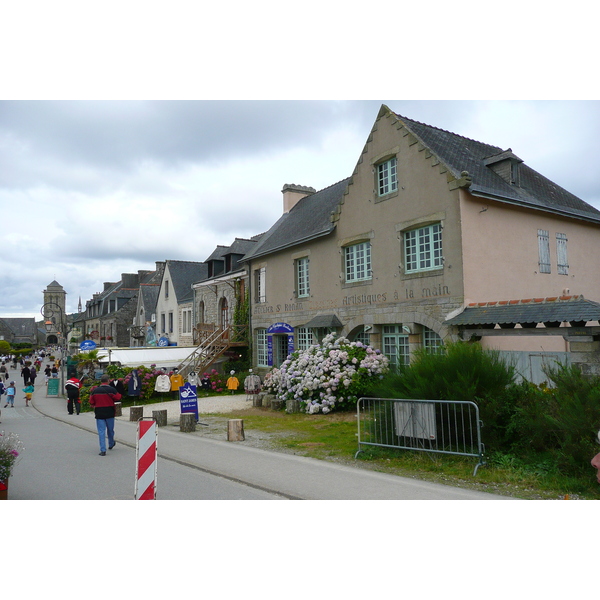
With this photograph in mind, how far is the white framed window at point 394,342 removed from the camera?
610 inches

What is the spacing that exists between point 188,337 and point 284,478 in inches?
983

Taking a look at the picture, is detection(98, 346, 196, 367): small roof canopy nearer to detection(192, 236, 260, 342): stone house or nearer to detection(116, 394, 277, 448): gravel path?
detection(192, 236, 260, 342): stone house

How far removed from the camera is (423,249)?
14.7m

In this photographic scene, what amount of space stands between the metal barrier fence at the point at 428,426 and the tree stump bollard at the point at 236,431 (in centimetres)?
322

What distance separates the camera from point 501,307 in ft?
38.3

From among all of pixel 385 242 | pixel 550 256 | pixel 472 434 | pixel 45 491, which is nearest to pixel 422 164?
pixel 385 242

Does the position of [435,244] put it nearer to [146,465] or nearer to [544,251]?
[544,251]

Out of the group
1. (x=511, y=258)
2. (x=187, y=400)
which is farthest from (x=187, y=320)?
(x=511, y=258)

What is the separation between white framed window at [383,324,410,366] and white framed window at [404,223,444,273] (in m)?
1.94

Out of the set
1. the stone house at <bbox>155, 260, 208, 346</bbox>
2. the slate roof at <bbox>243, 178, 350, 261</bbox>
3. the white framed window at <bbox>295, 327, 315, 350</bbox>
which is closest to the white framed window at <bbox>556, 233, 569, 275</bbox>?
the slate roof at <bbox>243, 178, 350, 261</bbox>

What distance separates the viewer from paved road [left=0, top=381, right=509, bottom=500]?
676 cm

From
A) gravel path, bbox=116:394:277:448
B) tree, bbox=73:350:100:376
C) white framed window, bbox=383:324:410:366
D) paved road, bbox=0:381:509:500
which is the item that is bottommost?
gravel path, bbox=116:394:277:448

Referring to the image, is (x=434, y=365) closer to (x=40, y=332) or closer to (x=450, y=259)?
(x=450, y=259)

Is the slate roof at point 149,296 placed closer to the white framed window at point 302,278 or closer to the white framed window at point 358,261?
the white framed window at point 302,278
